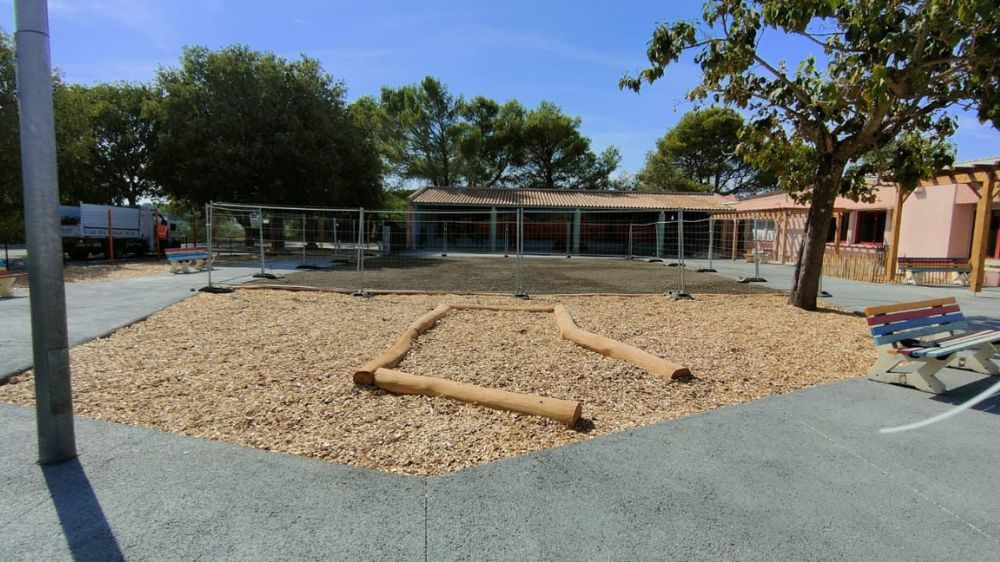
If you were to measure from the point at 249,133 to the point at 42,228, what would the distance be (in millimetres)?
23772

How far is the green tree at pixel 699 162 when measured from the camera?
36656 millimetres

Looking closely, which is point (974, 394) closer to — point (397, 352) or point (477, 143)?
point (397, 352)

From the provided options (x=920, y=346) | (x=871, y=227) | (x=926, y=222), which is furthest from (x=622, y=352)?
(x=871, y=227)

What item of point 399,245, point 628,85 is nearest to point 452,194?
point 399,245

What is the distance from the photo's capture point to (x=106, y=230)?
21.9 meters

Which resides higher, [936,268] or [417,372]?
[936,268]

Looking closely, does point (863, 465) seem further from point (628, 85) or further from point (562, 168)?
point (562, 168)

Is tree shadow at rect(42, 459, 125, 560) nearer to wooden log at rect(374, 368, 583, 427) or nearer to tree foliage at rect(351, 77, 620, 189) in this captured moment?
wooden log at rect(374, 368, 583, 427)

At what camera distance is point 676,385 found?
4.89m

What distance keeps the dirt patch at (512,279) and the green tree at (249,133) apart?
861 cm

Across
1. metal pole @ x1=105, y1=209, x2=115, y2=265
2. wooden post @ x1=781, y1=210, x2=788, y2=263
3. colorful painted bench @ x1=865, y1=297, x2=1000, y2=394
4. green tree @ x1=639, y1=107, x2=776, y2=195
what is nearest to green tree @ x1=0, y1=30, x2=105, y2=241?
metal pole @ x1=105, y1=209, x2=115, y2=265

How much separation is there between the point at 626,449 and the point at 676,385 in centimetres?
160

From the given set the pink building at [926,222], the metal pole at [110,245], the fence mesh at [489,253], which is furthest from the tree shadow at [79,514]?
the metal pole at [110,245]

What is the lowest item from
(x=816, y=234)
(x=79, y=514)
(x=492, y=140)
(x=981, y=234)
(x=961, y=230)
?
(x=79, y=514)
